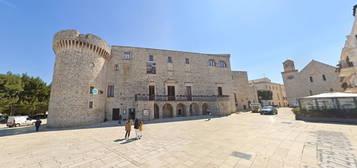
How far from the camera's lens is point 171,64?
22391 mm

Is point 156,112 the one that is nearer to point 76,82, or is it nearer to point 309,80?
point 76,82

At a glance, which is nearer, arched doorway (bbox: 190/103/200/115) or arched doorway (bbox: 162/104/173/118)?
arched doorway (bbox: 162/104/173/118)

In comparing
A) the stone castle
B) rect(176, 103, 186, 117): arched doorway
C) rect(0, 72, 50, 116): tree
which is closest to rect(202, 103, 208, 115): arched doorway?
the stone castle

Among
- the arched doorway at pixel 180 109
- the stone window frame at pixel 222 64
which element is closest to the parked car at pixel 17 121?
the arched doorway at pixel 180 109

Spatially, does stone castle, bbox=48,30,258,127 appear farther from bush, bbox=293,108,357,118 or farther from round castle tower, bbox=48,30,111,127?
bush, bbox=293,108,357,118

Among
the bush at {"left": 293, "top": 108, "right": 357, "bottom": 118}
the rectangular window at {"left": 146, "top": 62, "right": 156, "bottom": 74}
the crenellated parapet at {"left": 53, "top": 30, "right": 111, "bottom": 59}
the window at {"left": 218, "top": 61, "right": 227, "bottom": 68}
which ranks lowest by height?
the bush at {"left": 293, "top": 108, "right": 357, "bottom": 118}

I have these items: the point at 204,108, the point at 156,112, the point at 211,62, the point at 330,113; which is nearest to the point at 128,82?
the point at 156,112

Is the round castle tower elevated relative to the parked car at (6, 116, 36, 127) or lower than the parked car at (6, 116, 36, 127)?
elevated

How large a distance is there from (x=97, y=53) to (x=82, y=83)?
4.56 metres

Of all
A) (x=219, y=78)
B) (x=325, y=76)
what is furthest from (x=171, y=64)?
(x=325, y=76)

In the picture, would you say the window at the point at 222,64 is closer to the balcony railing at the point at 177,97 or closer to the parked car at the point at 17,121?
the balcony railing at the point at 177,97

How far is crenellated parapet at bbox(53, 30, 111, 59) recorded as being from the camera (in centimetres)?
1521

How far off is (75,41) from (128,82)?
26.7ft

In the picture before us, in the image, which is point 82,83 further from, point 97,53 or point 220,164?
point 220,164
